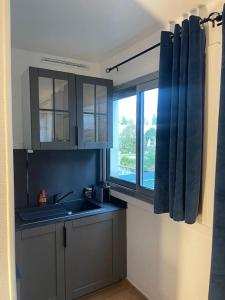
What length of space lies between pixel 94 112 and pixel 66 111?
0.31 metres

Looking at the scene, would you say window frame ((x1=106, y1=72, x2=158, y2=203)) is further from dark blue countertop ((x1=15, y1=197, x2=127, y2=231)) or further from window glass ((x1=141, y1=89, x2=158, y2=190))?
dark blue countertop ((x1=15, y1=197, x2=127, y2=231))

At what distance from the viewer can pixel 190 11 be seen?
4.98 ft

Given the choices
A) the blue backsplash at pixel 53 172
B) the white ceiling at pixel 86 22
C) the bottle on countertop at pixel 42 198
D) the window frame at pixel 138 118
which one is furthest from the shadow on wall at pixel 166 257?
the white ceiling at pixel 86 22

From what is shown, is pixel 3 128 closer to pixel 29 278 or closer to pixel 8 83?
pixel 8 83

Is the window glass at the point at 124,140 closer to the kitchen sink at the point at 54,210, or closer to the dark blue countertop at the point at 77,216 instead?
the dark blue countertop at the point at 77,216

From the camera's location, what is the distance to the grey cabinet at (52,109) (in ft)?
6.58

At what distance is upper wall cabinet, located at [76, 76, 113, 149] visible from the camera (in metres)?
2.24

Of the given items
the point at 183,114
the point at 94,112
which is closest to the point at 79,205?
the point at 94,112

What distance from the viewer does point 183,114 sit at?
1.44m

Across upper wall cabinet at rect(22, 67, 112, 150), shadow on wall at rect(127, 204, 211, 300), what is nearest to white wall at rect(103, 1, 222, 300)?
shadow on wall at rect(127, 204, 211, 300)

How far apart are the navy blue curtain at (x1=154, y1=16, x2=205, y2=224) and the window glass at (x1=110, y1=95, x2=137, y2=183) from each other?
0.73 metres

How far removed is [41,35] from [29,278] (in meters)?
2.05

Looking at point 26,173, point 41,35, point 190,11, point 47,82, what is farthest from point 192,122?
point 26,173

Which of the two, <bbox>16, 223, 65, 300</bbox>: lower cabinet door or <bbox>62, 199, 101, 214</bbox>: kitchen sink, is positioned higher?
<bbox>62, 199, 101, 214</bbox>: kitchen sink
